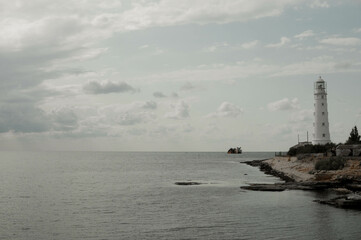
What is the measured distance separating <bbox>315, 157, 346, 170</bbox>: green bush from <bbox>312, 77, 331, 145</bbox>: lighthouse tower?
26817 millimetres

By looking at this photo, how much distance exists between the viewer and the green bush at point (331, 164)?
199 ft

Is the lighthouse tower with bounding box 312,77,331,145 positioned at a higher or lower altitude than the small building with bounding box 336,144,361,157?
higher

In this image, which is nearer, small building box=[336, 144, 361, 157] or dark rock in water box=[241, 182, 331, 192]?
dark rock in water box=[241, 182, 331, 192]

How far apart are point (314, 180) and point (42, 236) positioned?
38565 millimetres

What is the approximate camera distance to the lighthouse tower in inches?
3524

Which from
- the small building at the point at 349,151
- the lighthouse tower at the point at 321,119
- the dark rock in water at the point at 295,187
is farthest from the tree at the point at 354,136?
the dark rock in water at the point at 295,187

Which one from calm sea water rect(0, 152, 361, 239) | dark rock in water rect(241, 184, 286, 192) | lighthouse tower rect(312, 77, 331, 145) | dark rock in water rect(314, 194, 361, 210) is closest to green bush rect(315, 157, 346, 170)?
dark rock in water rect(241, 184, 286, 192)

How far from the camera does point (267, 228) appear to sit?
31.8 metres

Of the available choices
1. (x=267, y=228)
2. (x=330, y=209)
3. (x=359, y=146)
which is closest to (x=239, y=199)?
(x=330, y=209)

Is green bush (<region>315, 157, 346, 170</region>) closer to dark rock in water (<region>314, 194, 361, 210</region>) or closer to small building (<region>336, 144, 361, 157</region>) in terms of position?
small building (<region>336, 144, 361, 157</region>)

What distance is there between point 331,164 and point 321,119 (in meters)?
30.1

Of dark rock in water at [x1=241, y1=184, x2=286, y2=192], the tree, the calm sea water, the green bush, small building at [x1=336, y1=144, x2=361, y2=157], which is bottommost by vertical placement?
the calm sea water

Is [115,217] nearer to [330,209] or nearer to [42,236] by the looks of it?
[42,236]

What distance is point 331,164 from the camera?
6144 cm
